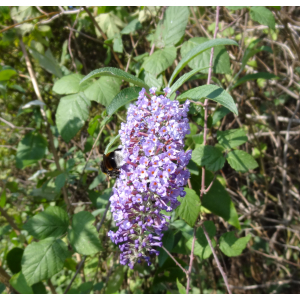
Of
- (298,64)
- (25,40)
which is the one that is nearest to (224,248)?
(298,64)

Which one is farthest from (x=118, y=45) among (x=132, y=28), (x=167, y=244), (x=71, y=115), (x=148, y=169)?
(x=167, y=244)

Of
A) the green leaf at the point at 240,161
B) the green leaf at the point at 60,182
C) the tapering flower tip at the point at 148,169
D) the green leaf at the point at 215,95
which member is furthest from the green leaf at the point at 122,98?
the green leaf at the point at 60,182

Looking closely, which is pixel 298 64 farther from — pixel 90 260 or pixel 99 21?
pixel 90 260

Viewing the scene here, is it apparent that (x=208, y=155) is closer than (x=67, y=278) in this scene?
Yes

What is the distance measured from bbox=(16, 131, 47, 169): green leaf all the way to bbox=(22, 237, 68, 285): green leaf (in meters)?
0.80

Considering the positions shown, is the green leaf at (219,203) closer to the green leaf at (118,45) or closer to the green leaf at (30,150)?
the green leaf at (118,45)

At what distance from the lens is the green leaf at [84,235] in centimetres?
129

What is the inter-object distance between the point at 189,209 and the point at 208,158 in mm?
267

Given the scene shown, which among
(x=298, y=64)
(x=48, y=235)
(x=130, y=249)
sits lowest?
→ (x=130, y=249)

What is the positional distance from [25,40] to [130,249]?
75.9 inches

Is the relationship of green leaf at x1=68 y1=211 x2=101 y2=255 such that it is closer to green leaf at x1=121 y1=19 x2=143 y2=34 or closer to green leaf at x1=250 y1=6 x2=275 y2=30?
green leaf at x1=121 y1=19 x2=143 y2=34

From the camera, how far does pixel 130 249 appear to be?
937 millimetres

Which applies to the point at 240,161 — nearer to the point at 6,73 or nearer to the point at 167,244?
the point at 167,244

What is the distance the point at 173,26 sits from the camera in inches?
55.7
